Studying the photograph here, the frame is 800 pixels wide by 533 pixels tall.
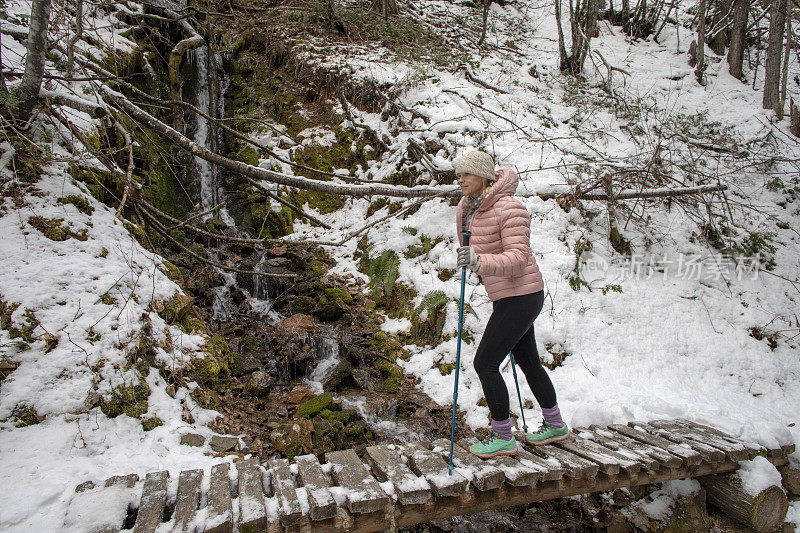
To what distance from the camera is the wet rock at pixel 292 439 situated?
3.98m

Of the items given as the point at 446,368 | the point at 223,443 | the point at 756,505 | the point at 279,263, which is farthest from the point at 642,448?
the point at 279,263

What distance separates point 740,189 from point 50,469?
9797mm

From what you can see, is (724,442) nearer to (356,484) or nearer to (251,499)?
(356,484)

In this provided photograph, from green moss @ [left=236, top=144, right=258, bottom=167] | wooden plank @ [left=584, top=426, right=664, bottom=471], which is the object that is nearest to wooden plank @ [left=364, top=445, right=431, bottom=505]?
wooden plank @ [left=584, top=426, right=664, bottom=471]

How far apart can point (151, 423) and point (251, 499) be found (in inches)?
69.0

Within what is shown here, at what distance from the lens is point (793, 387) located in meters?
4.97

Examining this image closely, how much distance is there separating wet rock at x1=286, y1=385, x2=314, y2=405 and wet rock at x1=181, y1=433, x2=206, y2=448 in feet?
4.13

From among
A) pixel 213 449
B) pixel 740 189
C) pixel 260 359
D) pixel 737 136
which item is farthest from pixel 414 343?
pixel 737 136

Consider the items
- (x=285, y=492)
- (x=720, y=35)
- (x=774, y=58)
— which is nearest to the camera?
(x=285, y=492)

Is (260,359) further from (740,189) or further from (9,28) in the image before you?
(740,189)

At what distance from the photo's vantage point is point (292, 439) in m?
4.05

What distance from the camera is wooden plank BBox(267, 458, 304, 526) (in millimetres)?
2383

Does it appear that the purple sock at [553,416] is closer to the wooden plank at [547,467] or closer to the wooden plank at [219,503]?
the wooden plank at [547,467]

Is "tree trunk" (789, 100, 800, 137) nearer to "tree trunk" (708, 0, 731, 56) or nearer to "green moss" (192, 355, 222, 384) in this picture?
"tree trunk" (708, 0, 731, 56)
